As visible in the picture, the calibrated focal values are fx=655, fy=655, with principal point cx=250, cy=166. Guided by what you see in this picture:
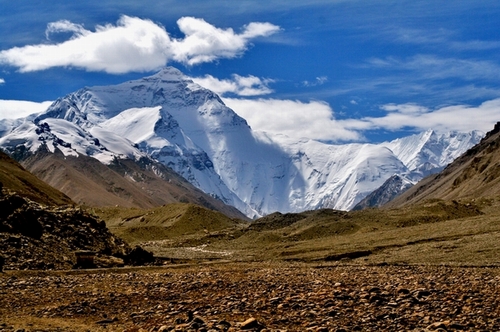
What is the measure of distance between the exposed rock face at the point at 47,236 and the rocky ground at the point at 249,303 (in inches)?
235

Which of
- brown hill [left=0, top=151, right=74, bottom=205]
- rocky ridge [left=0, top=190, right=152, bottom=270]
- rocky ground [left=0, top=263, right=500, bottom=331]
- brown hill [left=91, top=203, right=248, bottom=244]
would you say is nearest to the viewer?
rocky ground [left=0, top=263, right=500, bottom=331]

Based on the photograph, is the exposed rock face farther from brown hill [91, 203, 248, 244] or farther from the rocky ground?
brown hill [91, 203, 248, 244]

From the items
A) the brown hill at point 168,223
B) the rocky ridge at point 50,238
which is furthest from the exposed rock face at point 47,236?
the brown hill at point 168,223

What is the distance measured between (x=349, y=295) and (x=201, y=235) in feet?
285

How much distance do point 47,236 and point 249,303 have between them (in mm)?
26421

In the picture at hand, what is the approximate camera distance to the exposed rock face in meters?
40.4

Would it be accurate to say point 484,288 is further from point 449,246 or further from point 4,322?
point 449,246

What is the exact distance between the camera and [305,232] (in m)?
99.8

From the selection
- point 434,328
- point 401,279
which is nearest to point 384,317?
point 434,328

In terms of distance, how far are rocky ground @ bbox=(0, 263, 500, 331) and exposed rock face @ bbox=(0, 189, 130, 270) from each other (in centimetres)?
597

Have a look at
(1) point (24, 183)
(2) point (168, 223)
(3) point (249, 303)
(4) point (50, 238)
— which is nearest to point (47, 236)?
(4) point (50, 238)

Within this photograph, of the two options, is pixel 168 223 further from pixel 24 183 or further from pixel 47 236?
pixel 47 236

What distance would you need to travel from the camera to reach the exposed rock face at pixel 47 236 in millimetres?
40406

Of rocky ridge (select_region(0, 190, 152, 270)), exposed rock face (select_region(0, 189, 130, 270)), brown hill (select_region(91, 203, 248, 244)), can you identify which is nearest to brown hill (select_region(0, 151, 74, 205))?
brown hill (select_region(91, 203, 248, 244))
